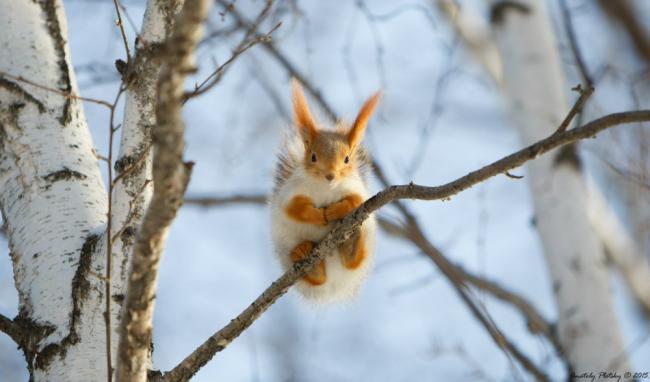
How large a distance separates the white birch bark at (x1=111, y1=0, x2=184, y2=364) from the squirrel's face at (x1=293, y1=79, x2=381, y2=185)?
2.13ft

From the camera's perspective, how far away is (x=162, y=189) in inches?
53.0

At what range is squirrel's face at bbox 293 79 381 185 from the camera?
2.65 m

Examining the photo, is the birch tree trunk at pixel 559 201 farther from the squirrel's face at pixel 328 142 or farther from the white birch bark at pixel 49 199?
the white birch bark at pixel 49 199

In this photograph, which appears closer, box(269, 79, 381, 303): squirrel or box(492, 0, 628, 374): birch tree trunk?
box(269, 79, 381, 303): squirrel

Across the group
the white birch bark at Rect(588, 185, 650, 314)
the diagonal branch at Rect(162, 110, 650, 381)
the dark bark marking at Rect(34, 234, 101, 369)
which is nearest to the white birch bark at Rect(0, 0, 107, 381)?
the dark bark marking at Rect(34, 234, 101, 369)

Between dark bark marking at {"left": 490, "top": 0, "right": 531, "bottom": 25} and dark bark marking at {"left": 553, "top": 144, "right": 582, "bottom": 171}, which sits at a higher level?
dark bark marking at {"left": 490, "top": 0, "right": 531, "bottom": 25}

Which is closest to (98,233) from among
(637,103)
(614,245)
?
(637,103)

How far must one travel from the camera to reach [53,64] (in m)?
2.25

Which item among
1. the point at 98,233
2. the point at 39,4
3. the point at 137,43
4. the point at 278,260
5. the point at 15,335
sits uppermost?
the point at 39,4

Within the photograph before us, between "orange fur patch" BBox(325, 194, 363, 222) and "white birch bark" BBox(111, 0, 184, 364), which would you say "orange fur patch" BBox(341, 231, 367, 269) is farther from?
"white birch bark" BBox(111, 0, 184, 364)

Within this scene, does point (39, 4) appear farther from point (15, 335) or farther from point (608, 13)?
point (608, 13)

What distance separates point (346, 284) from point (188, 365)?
2.95ft

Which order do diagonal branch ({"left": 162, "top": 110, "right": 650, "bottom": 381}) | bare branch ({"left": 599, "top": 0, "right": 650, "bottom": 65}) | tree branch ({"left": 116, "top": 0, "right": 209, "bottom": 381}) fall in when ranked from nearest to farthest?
tree branch ({"left": 116, "top": 0, "right": 209, "bottom": 381}), bare branch ({"left": 599, "top": 0, "right": 650, "bottom": 65}), diagonal branch ({"left": 162, "top": 110, "right": 650, "bottom": 381})

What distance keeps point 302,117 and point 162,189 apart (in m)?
1.58
